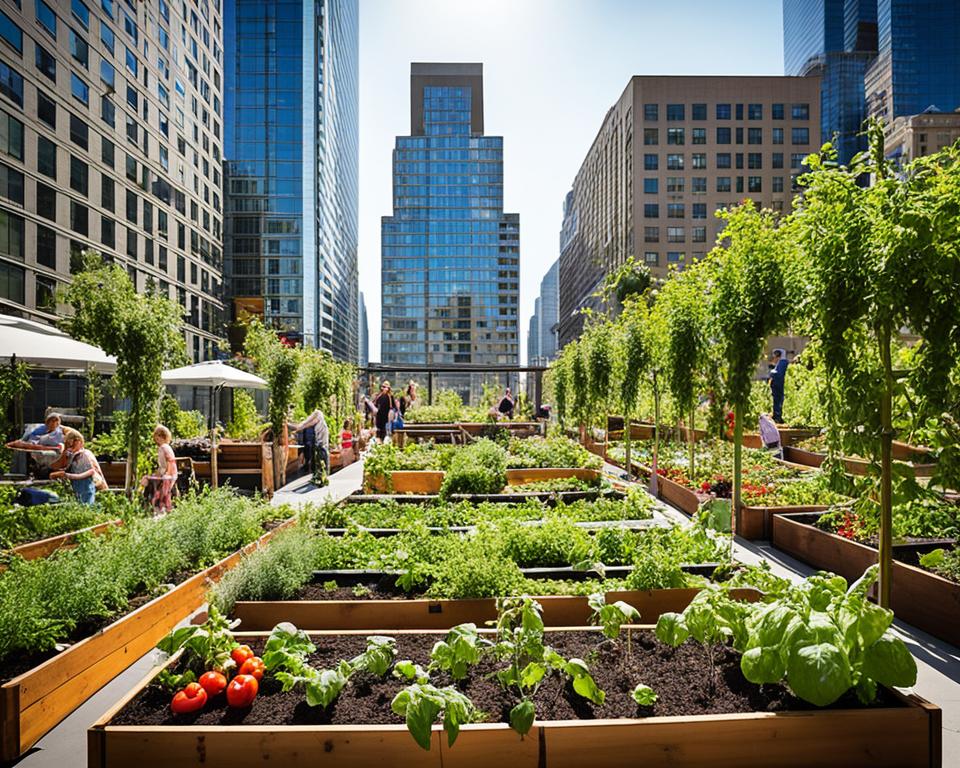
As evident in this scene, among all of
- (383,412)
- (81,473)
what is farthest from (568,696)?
(383,412)

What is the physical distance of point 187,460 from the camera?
1007 cm

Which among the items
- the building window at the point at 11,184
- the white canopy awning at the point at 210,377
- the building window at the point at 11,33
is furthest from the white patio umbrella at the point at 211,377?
the building window at the point at 11,33

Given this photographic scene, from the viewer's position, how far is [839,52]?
136250mm

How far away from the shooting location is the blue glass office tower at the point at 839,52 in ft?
430

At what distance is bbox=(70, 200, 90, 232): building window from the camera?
31812mm

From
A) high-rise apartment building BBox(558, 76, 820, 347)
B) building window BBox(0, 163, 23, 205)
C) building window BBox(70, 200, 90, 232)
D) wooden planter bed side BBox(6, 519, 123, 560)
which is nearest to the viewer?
wooden planter bed side BBox(6, 519, 123, 560)

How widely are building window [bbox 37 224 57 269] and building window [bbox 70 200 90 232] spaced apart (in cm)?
215

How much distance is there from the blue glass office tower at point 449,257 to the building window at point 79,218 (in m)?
62.7

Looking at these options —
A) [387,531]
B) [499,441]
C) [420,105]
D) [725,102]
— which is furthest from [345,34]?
[387,531]

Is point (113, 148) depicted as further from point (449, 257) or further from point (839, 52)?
point (839, 52)

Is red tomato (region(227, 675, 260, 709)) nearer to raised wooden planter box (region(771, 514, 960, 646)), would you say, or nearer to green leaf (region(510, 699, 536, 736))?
green leaf (region(510, 699, 536, 736))

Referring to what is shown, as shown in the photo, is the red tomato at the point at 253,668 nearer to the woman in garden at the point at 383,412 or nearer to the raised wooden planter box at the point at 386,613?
the raised wooden planter box at the point at 386,613

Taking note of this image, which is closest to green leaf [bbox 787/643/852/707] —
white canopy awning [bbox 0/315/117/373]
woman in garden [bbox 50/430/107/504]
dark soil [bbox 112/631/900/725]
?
Answer: dark soil [bbox 112/631/900/725]

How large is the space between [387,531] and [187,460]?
595 cm
